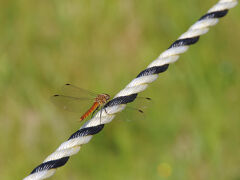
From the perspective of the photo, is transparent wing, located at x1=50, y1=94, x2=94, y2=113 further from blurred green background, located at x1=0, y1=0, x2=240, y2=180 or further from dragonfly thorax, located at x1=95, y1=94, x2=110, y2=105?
blurred green background, located at x1=0, y1=0, x2=240, y2=180

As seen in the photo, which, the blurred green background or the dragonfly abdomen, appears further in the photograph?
the blurred green background

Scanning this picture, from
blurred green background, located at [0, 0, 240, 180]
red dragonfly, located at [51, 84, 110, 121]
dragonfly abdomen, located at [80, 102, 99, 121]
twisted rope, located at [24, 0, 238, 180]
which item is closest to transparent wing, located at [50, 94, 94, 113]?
red dragonfly, located at [51, 84, 110, 121]

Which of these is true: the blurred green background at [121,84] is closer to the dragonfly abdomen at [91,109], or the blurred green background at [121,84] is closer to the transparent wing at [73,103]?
the transparent wing at [73,103]

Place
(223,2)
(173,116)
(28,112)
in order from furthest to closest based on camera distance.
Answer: (28,112), (173,116), (223,2)

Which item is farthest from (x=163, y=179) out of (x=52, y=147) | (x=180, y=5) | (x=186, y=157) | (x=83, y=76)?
(x=180, y=5)

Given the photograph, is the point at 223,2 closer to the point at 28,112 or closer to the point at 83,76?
the point at 83,76

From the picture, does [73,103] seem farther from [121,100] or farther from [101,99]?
[121,100]
